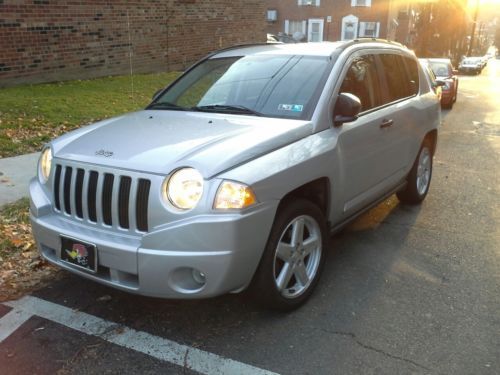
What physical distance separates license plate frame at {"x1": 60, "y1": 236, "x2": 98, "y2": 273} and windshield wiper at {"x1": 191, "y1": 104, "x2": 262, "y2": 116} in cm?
153

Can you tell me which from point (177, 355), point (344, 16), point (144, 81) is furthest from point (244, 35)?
point (344, 16)

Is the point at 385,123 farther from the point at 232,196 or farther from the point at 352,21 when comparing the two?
the point at 352,21

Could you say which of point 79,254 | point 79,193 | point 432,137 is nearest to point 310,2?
point 432,137

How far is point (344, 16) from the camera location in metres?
43.9

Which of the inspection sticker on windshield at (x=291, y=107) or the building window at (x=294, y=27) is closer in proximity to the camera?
the inspection sticker on windshield at (x=291, y=107)

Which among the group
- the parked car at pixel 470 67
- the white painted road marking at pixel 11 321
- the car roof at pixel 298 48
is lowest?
the parked car at pixel 470 67

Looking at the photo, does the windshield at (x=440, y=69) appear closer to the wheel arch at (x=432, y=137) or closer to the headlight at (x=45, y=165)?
the wheel arch at (x=432, y=137)

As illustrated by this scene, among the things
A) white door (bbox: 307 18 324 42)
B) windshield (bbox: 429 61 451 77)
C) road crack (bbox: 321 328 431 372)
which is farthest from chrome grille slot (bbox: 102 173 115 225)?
white door (bbox: 307 18 324 42)

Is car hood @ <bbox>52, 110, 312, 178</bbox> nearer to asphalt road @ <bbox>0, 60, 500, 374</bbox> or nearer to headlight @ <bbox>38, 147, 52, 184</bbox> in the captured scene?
headlight @ <bbox>38, 147, 52, 184</bbox>

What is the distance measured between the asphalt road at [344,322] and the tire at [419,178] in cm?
83

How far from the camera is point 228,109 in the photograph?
13.0ft

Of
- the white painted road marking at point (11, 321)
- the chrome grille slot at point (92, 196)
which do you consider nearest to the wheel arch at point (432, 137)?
the chrome grille slot at point (92, 196)

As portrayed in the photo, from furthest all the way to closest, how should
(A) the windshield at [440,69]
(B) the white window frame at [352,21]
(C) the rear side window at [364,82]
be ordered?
→ 1. (B) the white window frame at [352,21]
2. (A) the windshield at [440,69]
3. (C) the rear side window at [364,82]

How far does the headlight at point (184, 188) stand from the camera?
9.54 feet
